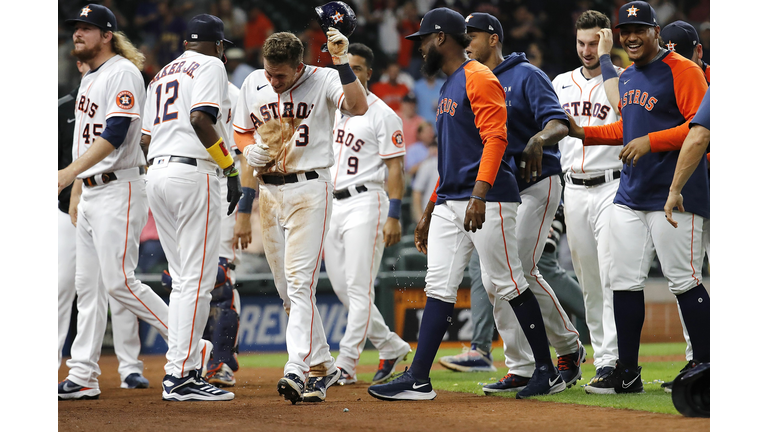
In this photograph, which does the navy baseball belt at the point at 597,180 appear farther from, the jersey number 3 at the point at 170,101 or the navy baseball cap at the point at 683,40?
the jersey number 3 at the point at 170,101

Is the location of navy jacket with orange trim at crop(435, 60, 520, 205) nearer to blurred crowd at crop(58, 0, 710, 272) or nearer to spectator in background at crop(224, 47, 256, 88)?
blurred crowd at crop(58, 0, 710, 272)

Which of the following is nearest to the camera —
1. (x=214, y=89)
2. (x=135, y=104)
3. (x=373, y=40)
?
(x=214, y=89)

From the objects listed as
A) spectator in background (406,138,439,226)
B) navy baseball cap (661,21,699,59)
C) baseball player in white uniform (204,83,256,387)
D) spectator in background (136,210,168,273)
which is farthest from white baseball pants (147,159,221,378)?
spectator in background (406,138,439,226)

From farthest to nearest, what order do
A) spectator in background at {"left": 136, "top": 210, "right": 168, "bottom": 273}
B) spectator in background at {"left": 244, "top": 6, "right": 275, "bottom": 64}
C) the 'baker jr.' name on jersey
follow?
spectator in background at {"left": 244, "top": 6, "right": 275, "bottom": 64}, spectator in background at {"left": 136, "top": 210, "right": 168, "bottom": 273}, the 'baker jr.' name on jersey

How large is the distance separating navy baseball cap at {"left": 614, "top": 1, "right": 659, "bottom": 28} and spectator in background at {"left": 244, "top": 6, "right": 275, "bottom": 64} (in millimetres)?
8611

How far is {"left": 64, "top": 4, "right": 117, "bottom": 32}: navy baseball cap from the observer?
4.88m

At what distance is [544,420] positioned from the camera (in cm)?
339

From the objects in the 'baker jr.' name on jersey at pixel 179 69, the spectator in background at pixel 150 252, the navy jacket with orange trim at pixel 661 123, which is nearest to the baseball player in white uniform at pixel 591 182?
the navy jacket with orange trim at pixel 661 123

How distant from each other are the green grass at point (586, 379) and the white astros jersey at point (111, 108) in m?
2.34

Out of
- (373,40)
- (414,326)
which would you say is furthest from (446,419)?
(373,40)

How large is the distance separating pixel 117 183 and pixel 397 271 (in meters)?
4.57

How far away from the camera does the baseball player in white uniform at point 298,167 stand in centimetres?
420

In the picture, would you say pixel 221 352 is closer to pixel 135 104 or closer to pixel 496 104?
pixel 135 104

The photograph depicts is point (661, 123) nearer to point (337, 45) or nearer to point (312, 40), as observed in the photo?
point (337, 45)
